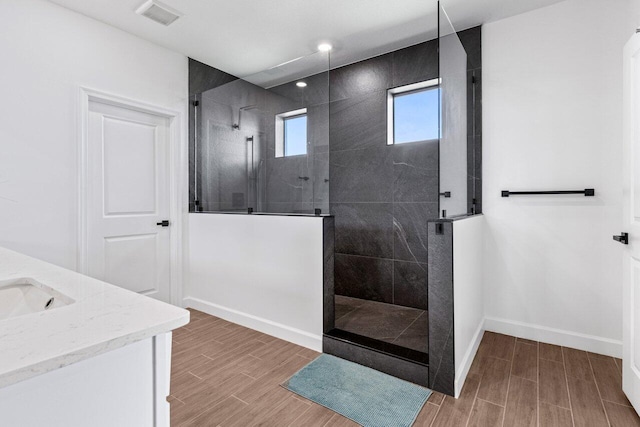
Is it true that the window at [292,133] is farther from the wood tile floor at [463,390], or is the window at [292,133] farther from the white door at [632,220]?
the white door at [632,220]

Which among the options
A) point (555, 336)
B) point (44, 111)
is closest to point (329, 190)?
point (555, 336)

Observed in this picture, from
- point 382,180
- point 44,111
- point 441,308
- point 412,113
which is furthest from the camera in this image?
point 382,180

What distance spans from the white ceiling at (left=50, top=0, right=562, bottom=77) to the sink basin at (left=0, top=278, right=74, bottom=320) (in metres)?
2.35

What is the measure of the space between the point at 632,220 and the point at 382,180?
1.96 metres

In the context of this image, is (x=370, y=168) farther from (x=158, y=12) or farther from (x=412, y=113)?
(x=158, y=12)

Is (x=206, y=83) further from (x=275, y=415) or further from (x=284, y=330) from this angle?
(x=275, y=415)

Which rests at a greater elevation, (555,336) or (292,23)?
(292,23)

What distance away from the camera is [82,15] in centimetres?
267

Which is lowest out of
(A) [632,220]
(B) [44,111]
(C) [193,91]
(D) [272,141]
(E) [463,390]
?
(E) [463,390]

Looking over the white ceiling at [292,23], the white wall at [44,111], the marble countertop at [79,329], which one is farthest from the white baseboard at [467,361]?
the white wall at [44,111]

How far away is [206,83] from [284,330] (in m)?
2.73

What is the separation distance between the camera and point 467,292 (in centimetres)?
222

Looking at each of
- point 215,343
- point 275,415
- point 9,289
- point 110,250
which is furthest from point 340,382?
point 110,250

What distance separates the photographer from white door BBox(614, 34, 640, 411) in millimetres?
1672
